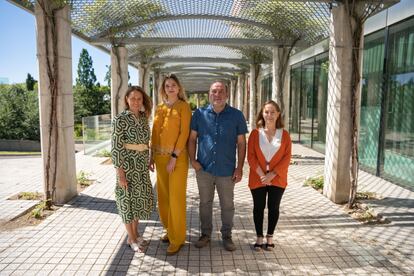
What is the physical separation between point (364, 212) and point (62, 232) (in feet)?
12.8

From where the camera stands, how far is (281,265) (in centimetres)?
347

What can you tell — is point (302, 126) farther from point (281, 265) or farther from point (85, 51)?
point (85, 51)

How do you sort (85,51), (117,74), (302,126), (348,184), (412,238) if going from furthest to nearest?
(85,51)
(302,126)
(117,74)
(348,184)
(412,238)

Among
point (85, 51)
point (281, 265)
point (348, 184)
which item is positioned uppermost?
point (85, 51)

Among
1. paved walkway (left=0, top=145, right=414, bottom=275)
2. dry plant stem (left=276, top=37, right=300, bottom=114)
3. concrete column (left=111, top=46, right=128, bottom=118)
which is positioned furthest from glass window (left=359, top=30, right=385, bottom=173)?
concrete column (left=111, top=46, right=128, bottom=118)

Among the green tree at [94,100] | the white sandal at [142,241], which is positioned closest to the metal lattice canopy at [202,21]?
the white sandal at [142,241]

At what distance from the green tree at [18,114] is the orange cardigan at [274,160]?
20.7 meters

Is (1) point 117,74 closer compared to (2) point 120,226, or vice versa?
(2) point 120,226

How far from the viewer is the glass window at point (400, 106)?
6.56 metres

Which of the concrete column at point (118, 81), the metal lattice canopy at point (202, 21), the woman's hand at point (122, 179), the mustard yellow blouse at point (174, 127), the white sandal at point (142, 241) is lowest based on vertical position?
the white sandal at point (142, 241)

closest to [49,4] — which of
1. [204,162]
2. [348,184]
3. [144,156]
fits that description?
[144,156]

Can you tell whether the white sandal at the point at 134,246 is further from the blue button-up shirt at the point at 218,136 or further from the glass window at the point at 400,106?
the glass window at the point at 400,106

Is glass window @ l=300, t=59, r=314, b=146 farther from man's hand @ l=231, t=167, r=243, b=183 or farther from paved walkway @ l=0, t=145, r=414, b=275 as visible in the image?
man's hand @ l=231, t=167, r=243, b=183

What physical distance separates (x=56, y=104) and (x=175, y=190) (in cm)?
268
